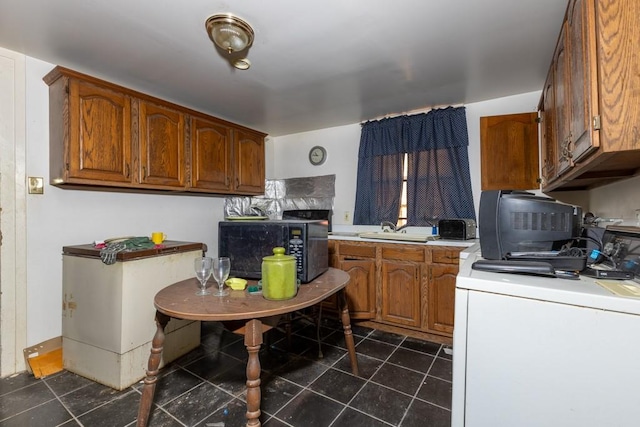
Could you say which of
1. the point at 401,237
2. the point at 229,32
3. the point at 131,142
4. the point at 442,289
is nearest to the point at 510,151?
the point at 401,237

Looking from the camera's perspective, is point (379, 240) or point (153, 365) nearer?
point (153, 365)

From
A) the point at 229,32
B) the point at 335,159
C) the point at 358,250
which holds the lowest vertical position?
the point at 358,250

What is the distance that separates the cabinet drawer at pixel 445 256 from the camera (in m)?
2.34

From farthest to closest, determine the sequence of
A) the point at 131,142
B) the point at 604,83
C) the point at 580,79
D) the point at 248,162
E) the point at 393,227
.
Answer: the point at 248,162, the point at 393,227, the point at 131,142, the point at 580,79, the point at 604,83

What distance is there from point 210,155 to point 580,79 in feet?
8.69

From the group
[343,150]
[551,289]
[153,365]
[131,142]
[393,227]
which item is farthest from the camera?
[343,150]

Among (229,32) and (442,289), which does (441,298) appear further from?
(229,32)

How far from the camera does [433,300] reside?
7.92 ft

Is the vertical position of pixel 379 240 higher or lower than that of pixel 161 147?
lower

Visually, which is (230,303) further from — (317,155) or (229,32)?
(317,155)

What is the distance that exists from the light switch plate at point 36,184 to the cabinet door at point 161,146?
0.59 metres

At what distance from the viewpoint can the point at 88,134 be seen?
76.0 inches

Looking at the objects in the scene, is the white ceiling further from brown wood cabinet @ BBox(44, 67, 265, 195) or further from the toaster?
the toaster

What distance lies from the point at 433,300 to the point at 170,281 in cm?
206
